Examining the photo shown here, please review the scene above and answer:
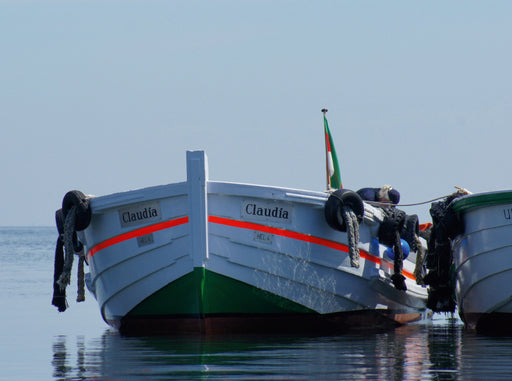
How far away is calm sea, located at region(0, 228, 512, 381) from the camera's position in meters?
10.3

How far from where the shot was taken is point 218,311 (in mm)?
14367

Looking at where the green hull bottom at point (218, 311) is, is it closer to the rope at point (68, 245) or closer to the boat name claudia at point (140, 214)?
the boat name claudia at point (140, 214)

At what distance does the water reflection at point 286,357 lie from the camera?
10.3 meters

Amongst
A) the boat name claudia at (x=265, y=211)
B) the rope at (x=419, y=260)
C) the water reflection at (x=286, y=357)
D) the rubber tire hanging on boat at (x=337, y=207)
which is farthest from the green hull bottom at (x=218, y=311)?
the rope at (x=419, y=260)

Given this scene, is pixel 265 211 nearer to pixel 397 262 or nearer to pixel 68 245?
pixel 397 262

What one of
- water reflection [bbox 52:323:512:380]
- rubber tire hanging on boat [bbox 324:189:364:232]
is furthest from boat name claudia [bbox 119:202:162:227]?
rubber tire hanging on boat [bbox 324:189:364:232]

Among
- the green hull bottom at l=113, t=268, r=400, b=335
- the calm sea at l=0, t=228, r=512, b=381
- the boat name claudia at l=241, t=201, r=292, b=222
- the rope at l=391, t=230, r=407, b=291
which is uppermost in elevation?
the boat name claudia at l=241, t=201, r=292, b=222

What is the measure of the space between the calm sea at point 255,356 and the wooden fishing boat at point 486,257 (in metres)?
0.46

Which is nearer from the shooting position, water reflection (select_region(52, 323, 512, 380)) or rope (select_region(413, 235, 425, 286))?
water reflection (select_region(52, 323, 512, 380))

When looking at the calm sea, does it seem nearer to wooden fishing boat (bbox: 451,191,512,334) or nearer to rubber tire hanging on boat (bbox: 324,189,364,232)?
wooden fishing boat (bbox: 451,191,512,334)

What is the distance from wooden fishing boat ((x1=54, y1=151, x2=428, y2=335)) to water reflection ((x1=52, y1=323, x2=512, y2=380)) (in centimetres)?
56

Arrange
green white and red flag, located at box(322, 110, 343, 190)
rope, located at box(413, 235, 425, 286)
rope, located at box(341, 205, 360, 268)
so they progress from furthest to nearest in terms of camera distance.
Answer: green white and red flag, located at box(322, 110, 343, 190)
rope, located at box(413, 235, 425, 286)
rope, located at box(341, 205, 360, 268)

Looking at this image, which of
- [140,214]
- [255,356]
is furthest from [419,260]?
[255,356]

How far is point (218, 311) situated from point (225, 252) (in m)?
0.82
